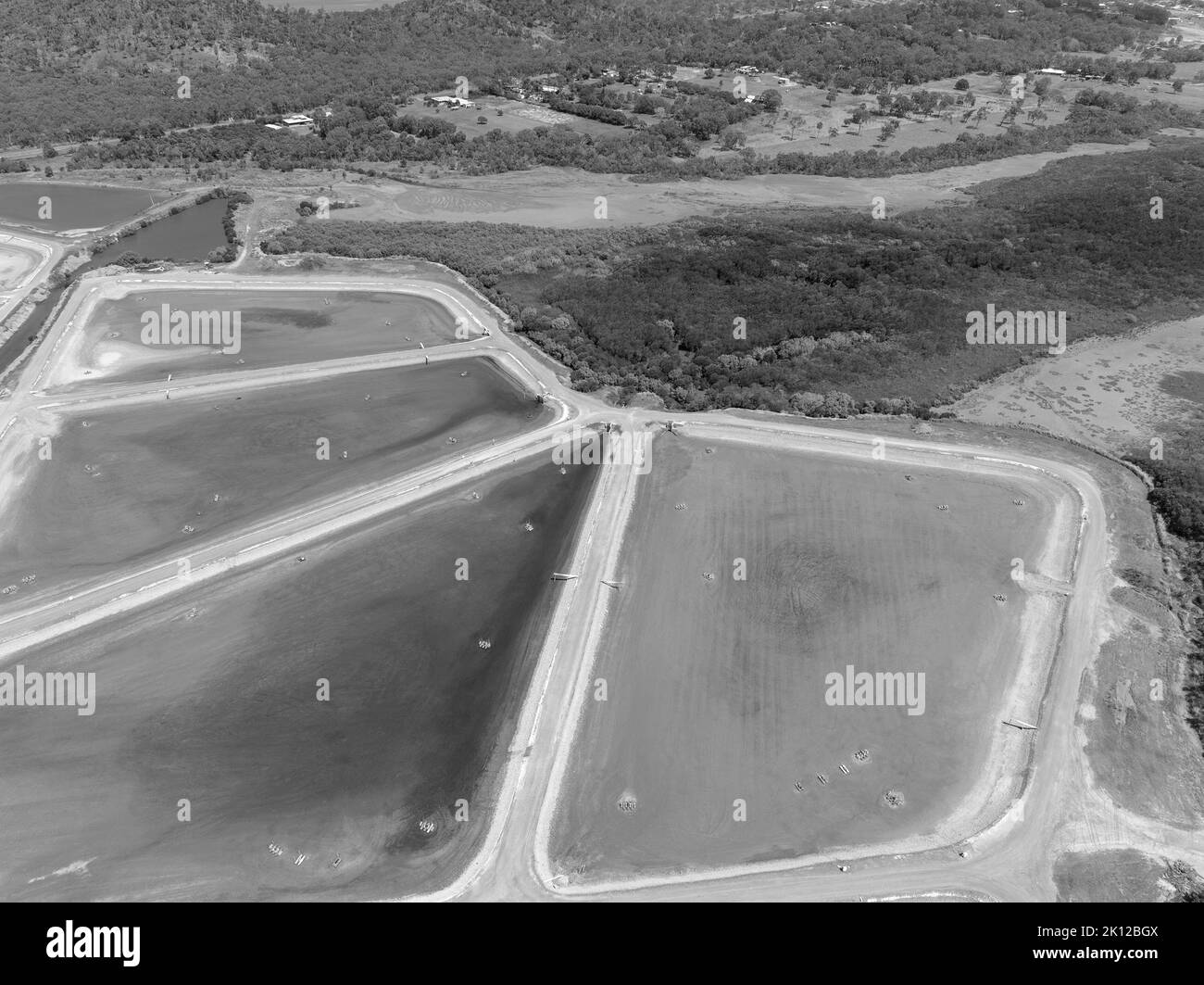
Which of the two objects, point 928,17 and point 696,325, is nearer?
point 696,325

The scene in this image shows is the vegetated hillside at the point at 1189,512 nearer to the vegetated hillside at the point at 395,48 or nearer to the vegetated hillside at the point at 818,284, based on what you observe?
the vegetated hillside at the point at 818,284

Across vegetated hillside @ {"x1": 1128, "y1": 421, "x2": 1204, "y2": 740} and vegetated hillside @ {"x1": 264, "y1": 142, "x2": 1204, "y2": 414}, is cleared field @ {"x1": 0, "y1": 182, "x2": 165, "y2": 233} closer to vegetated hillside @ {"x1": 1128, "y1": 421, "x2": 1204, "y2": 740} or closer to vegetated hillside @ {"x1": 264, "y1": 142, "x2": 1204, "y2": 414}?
vegetated hillside @ {"x1": 264, "y1": 142, "x2": 1204, "y2": 414}

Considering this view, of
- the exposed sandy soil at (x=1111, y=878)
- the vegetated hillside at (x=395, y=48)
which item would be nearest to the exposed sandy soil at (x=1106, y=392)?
the exposed sandy soil at (x=1111, y=878)

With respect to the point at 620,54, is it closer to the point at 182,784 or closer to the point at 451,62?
the point at 451,62

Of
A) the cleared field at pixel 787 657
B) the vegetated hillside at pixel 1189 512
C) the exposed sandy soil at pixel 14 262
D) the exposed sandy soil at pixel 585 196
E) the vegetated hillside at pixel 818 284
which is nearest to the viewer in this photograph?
the cleared field at pixel 787 657

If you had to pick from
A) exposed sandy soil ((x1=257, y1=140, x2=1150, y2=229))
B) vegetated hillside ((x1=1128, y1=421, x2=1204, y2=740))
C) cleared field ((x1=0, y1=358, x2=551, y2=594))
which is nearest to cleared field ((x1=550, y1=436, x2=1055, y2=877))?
vegetated hillside ((x1=1128, y1=421, x2=1204, y2=740))

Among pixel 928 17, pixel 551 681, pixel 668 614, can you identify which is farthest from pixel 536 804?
pixel 928 17

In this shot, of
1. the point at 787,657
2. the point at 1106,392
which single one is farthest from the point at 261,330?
the point at 1106,392
